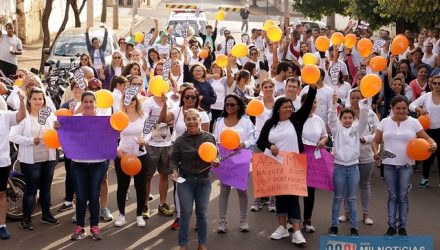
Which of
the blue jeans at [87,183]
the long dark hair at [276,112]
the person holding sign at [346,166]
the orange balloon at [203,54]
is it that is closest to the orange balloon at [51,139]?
the blue jeans at [87,183]

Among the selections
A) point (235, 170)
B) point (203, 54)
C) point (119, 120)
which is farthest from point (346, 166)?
point (203, 54)

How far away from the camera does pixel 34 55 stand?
1091 inches

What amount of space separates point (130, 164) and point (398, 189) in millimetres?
3020

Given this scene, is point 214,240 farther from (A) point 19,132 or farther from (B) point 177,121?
(A) point 19,132

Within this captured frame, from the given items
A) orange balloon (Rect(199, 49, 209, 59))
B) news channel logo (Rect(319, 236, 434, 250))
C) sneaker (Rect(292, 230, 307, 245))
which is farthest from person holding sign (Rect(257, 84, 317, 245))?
orange balloon (Rect(199, 49, 209, 59))

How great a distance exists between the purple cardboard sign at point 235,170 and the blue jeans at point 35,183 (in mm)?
1971

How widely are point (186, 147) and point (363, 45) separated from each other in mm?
5341

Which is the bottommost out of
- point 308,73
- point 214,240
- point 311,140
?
point 214,240

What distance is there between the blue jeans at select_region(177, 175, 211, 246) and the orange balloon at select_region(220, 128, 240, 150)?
1.59ft

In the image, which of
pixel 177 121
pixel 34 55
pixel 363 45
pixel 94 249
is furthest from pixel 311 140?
pixel 34 55

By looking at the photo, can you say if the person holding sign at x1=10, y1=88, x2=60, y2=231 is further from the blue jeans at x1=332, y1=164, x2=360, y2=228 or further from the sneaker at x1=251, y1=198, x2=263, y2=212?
the blue jeans at x1=332, y1=164, x2=360, y2=228

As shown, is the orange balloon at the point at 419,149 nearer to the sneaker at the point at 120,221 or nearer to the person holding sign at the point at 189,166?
the person holding sign at the point at 189,166

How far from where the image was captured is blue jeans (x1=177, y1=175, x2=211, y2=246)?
7824mm

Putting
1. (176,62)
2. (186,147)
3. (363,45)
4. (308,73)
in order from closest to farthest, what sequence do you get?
(186,147) < (308,73) < (176,62) < (363,45)
